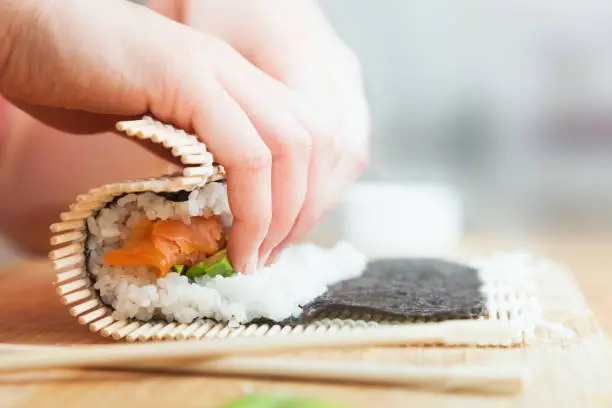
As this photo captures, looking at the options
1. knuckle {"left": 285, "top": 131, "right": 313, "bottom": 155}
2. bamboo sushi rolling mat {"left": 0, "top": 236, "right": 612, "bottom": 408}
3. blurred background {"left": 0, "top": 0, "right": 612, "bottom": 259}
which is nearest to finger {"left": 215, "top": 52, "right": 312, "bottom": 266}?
knuckle {"left": 285, "top": 131, "right": 313, "bottom": 155}

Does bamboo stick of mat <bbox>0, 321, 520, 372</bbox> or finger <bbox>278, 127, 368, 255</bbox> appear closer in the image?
bamboo stick of mat <bbox>0, 321, 520, 372</bbox>

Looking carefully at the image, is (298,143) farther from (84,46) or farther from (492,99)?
(492,99)

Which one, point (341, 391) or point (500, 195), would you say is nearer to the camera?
point (341, 391)

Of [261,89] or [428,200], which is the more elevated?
[261,89]

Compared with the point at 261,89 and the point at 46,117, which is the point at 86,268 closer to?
the point at 261,89

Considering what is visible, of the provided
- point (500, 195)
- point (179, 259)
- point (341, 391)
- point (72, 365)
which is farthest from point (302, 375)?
point (500, 195)

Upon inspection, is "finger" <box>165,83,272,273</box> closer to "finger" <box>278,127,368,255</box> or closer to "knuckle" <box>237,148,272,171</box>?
"knuckle" <box>237,148,272,171</box>

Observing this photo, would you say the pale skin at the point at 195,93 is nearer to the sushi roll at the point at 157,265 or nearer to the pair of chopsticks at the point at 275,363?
the sushi roll at the point at 157,265
